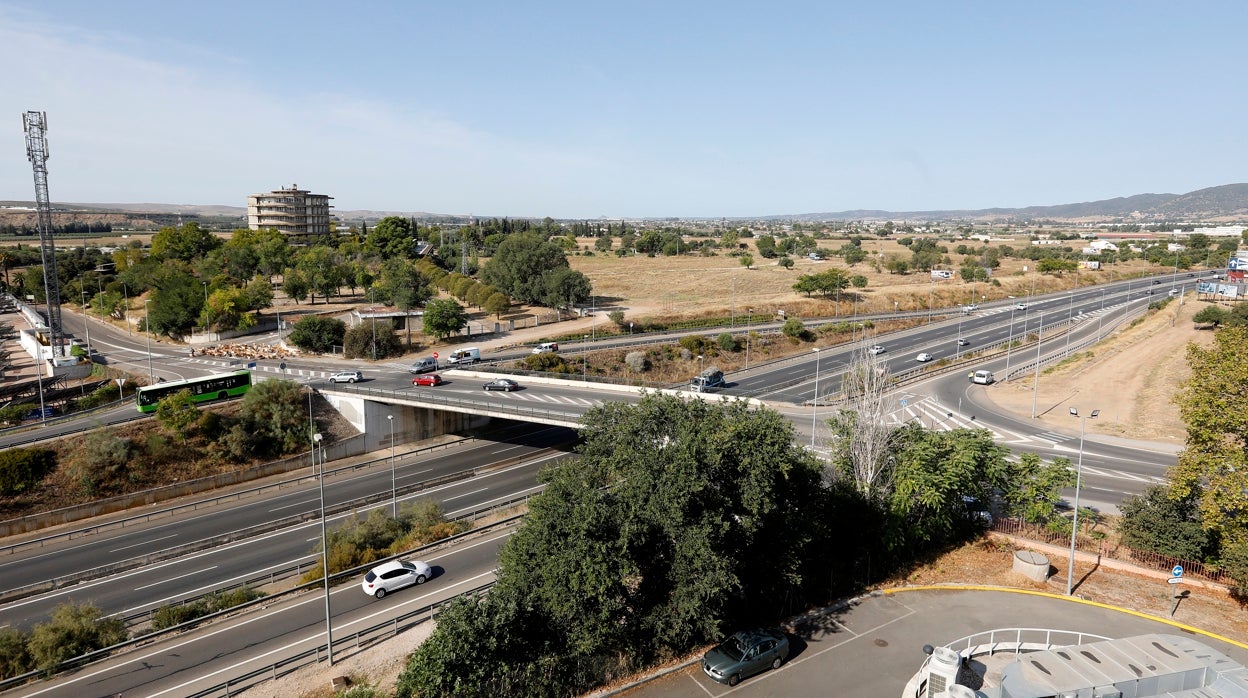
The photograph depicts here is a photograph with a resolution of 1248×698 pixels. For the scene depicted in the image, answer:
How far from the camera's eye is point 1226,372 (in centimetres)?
2355

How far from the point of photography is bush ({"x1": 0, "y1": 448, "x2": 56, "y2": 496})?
1656 inches

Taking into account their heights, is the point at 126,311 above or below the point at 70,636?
above

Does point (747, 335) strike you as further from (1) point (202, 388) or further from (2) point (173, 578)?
(2) point (173, 578)

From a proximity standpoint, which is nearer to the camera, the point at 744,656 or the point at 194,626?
the point at 744,656

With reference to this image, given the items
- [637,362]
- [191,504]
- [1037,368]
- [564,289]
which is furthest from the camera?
[564,289]

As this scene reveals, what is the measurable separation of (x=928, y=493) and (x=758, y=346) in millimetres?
51919

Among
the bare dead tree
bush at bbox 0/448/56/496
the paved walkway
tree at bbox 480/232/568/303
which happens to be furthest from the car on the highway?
tree at bbox 480/232/568/303

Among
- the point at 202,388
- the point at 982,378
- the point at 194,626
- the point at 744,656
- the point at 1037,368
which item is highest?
the point at 1037,368

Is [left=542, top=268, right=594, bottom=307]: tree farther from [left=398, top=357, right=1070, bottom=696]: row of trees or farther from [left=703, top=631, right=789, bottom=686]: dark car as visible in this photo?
[left=703, top=631, right=789, bottom=686]: dark car

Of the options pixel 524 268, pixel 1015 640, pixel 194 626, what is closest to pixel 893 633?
pixel 1015 640

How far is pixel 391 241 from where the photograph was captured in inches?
5084

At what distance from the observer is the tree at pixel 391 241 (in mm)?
127562

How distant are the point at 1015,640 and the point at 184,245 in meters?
132

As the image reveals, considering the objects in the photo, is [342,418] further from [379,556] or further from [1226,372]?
[1226,372]
